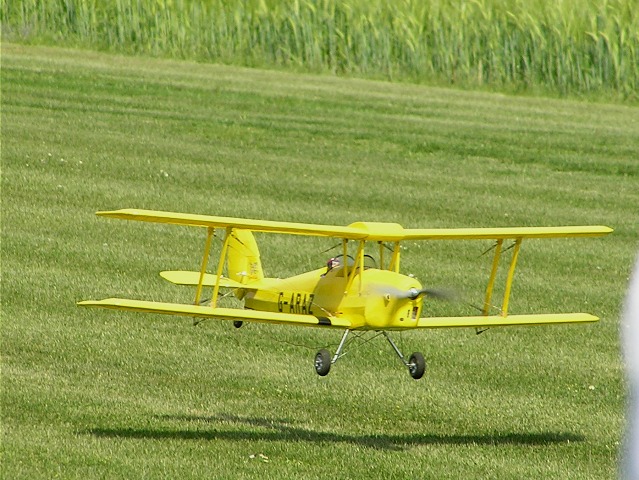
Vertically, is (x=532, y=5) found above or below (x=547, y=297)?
above

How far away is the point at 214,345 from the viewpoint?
16938 millimetres

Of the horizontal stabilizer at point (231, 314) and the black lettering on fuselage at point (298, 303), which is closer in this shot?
the horizontal stabilizer at point (231, 314)

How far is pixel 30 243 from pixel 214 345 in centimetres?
548

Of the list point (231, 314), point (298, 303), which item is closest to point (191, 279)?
point (298, 303)

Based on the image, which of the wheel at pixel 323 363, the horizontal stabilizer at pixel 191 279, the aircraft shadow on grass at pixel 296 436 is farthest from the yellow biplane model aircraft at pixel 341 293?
Result: the aircraft shadow on grass at pixel 296 436

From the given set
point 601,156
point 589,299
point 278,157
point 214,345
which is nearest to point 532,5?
point 601,156

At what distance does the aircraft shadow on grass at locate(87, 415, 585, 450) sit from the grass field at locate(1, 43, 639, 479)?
1.6 inches

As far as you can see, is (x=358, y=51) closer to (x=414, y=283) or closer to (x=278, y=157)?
(x=278, y=157)

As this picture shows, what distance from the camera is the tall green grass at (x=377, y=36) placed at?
128ft

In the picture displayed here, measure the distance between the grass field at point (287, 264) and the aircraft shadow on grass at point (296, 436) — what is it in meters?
0.04

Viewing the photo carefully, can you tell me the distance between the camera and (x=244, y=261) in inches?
559

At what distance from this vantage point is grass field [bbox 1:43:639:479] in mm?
13320

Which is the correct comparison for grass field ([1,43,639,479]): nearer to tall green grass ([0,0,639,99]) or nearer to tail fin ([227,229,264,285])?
tall green grass ([0,0,639,99])

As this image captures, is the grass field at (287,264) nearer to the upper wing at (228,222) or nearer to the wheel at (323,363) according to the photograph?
the wheel at (323,363)
